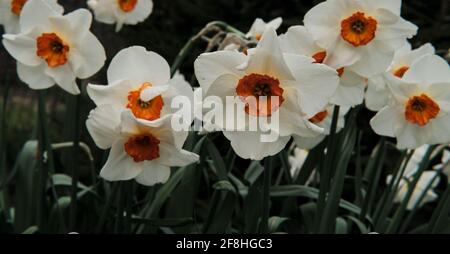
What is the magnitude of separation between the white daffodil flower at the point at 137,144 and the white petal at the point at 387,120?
518 millimetres

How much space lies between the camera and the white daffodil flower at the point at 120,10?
2.40 meters

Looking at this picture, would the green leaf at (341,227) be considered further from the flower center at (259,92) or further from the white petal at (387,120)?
the flower center at (259,92)

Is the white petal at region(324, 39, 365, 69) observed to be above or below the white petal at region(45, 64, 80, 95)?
above

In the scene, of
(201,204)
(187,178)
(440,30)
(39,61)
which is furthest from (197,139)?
(440,30)

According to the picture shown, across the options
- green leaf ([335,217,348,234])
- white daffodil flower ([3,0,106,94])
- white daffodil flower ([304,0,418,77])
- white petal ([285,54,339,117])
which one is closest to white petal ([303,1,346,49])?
white daffodil flower ([304,0,418,77])

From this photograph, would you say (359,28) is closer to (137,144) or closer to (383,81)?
(383,81)

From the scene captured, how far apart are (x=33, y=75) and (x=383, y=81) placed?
884 mm

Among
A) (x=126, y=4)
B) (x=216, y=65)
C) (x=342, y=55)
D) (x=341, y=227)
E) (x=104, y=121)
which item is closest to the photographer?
(x=216, y=65)

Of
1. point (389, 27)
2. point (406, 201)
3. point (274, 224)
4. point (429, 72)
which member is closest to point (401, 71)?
point (429, 72)

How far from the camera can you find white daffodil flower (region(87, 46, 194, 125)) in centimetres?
153

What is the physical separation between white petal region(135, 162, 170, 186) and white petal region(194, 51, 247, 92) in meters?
0.27

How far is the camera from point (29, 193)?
232 cm

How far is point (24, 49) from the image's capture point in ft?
6.40

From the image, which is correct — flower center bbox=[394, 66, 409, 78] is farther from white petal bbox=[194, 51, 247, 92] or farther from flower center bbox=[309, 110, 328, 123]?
white petal bbox=[194, 51, 247, 92]
